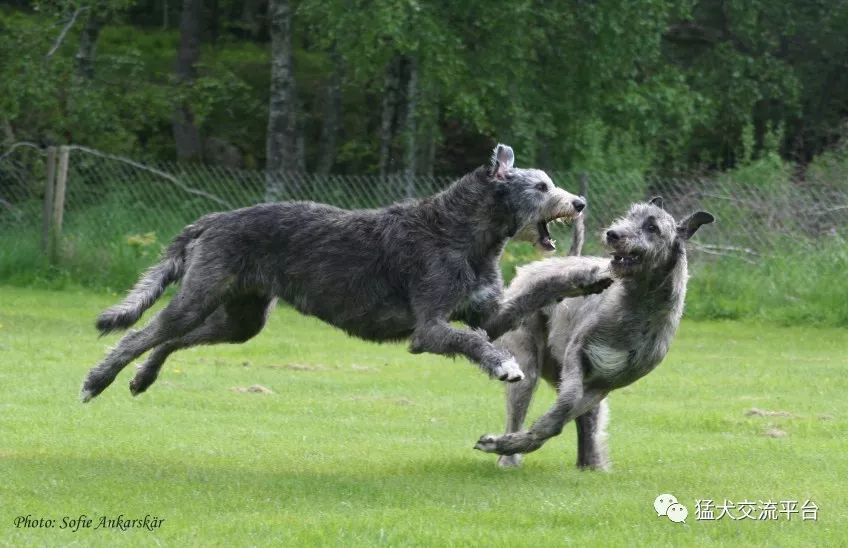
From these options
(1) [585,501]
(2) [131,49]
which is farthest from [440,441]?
(2) [131,49]

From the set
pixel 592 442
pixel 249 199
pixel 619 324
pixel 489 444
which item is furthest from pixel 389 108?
pixel 489 444

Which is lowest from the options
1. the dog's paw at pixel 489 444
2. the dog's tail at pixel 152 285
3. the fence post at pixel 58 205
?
the fence post at pixel 58 205

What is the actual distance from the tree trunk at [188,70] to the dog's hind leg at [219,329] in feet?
56.9

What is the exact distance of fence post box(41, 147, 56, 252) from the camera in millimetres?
20438

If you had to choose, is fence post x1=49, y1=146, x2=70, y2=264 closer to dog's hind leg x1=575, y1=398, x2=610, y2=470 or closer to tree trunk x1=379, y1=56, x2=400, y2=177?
tree trunk x1=379, y1=56, x2=400, y2=177

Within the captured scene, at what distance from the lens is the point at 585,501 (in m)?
7.67

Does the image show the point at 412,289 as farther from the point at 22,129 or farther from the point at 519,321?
the point at 22,129

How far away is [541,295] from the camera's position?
8.76 metres

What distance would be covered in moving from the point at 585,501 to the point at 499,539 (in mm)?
1185

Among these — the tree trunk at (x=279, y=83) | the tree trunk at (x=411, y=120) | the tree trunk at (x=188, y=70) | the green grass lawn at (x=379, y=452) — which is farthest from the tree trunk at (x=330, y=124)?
the green grass lawn at (x=379, y=452)

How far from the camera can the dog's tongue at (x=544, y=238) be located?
29.2ft

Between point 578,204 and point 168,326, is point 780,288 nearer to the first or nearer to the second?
point 578,204

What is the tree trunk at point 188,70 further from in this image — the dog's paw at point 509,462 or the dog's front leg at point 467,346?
the dog's front leg at point 467,346

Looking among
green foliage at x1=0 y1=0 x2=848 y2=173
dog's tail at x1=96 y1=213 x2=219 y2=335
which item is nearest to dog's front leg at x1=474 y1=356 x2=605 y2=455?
dog's tail at x1=96 y1=213 x2=219 y2=335
